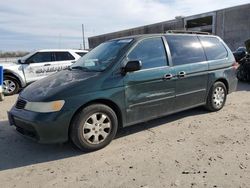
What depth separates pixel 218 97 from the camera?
5.94 metres

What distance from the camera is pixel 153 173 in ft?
10.8

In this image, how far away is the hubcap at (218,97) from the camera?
584 cm

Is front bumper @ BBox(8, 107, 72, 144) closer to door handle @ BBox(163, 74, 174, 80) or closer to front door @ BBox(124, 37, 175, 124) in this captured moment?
front door @ BBox(124, 37, 175, 124)

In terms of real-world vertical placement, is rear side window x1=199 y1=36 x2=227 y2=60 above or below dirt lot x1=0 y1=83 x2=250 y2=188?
above

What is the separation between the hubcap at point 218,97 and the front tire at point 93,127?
2686mm

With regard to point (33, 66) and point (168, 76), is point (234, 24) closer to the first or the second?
point (33, 66)

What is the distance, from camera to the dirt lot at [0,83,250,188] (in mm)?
3174

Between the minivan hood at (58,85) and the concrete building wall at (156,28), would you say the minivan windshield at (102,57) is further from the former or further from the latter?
the concrete building wall at (156,28)

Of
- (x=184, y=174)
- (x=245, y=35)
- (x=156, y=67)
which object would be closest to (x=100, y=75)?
(x=156, y=67)

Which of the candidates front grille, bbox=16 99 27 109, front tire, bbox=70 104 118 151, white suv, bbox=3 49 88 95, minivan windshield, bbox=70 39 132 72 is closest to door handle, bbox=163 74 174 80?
minivan windshield, bbox=70 39 132 72

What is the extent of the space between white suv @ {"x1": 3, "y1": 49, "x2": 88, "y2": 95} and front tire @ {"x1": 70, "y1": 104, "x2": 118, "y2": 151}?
6.14 meters

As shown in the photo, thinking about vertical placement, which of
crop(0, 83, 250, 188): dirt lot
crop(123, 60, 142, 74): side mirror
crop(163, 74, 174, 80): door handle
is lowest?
crop(0, 83, 250, 188): dirt lot

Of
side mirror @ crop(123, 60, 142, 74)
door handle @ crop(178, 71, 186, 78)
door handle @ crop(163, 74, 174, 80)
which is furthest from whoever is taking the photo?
door handle @ crop(178, 71, 186, 78)

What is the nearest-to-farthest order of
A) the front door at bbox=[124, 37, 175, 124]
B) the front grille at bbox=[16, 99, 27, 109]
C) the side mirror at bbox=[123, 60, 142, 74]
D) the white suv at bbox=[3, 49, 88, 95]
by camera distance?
the front grille at bbox=[16, 99, 27, 109] < the side mirror at bbox=[123, 60, 142, 74] < the front door at bbox=[124, 37, 175, 124] < the white suv at bbox=[3, 49, 88, 95]
